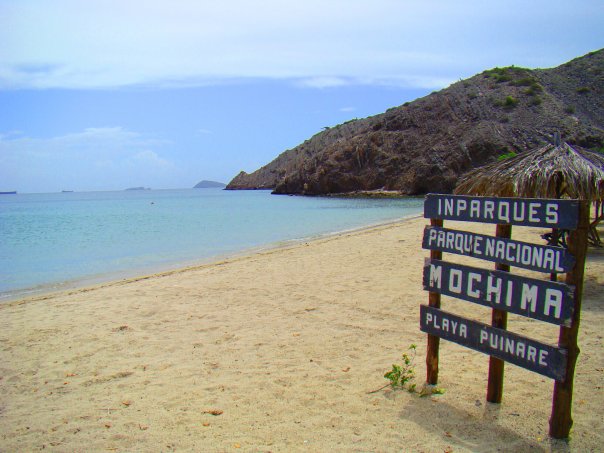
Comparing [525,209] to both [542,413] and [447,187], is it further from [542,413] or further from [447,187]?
[447,187]

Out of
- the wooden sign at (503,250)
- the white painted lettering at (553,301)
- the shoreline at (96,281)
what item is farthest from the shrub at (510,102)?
the white painted lettering at (553,301)

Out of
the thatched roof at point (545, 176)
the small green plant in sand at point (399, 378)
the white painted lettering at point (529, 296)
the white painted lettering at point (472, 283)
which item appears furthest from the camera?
the thatched roof at point (545, 176)

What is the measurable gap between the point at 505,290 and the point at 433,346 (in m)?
1.01

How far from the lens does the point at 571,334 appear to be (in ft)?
10.8

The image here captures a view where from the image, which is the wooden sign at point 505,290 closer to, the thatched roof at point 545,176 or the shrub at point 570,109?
the thatched roof at point 545,176

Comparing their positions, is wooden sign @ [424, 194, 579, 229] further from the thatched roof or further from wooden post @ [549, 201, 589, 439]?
the thatched roof

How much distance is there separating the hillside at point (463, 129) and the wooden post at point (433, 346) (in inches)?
2186

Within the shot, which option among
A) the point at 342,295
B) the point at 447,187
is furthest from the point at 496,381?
the point at 447,187

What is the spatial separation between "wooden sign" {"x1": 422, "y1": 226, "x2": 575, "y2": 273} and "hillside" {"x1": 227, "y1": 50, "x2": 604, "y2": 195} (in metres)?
55.7

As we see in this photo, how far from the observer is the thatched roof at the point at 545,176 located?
29.0 ft

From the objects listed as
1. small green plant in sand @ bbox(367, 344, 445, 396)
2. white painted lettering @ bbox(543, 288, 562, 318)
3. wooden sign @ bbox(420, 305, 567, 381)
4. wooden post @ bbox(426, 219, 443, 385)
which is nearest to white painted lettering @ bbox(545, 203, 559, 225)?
white painted lettering @ bbox(543, 288, 562, 318)

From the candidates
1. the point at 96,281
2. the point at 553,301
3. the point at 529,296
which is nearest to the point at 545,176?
A: the point at 529,296

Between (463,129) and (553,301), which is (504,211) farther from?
(463,129)

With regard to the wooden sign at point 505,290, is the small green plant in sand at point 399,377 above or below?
below
